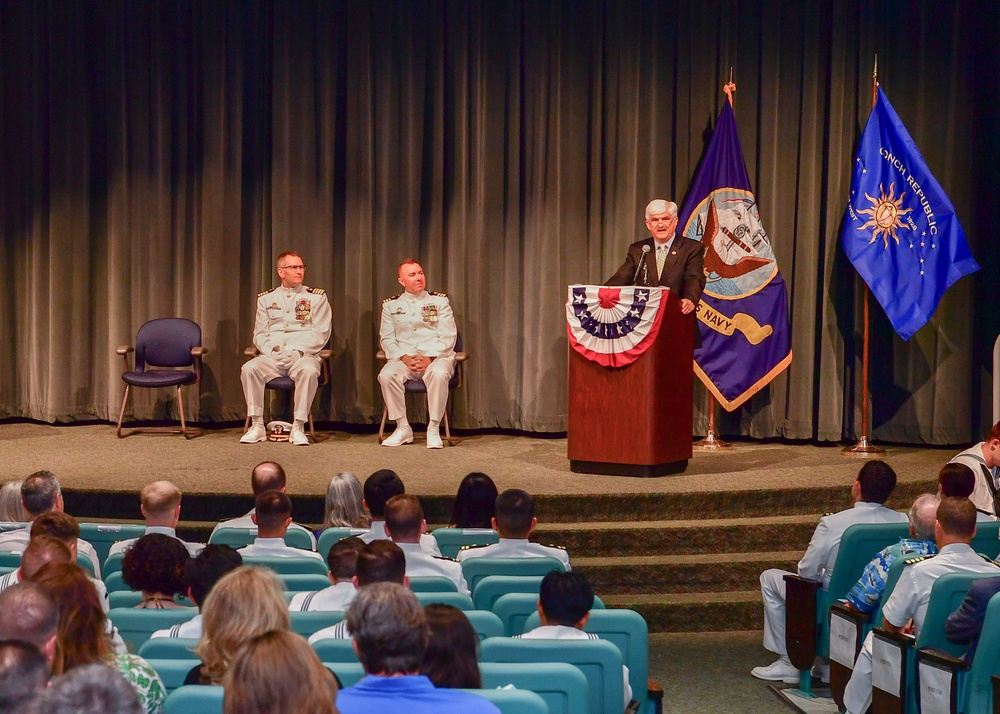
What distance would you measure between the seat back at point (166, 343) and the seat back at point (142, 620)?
5.37 metres

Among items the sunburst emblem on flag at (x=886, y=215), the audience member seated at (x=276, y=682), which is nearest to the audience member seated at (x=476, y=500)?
the audience member seated at (x=276, y=682)

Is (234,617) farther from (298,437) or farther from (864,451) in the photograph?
(864,451)

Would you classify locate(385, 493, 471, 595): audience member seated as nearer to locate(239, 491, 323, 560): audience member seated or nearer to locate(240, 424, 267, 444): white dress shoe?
locate(239, 491, 323, 560): audience member seated

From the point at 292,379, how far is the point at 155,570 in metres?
4.85

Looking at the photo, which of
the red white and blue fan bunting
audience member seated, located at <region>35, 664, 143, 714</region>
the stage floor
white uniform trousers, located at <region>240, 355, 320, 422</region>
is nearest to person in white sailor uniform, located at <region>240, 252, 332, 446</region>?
white uniform trousers, located at <region>240, 355, 320, 422</region>

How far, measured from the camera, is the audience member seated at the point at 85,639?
7.90ft

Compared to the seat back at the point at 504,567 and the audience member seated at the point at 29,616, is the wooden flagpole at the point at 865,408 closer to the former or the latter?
the seat back at the point at 504,567

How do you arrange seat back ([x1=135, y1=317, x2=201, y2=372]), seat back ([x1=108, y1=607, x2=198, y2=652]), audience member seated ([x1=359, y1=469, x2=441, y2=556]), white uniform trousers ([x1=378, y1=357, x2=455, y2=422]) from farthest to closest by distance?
seat back ([x1=135, y1=317, x2=201, y2=372])
white uniform trousers ([x1=378, y1=357, x2=455, y2=422])
audience member seated ([x1=359, y1=469, x2=441, y2=556])
seat back ([x1=108, y1=607, x2=198, y2=652])

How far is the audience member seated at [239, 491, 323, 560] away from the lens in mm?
4020

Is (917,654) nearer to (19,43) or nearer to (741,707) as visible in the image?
(741,707)

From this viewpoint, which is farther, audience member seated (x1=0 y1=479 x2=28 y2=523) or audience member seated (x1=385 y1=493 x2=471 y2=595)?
audience member seated (x1=0 y1=479 x2=28 y2=523)

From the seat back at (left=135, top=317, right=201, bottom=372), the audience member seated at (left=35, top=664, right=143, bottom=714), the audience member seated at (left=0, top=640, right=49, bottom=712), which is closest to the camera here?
the audience member seated at (left=35, top=664, right=143, bottom=714)

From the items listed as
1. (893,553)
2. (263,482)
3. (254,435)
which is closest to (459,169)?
(254,435)

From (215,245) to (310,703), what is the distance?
736 cm
